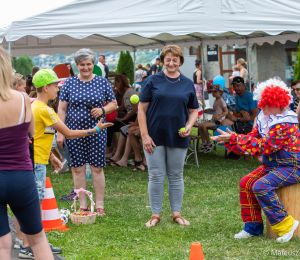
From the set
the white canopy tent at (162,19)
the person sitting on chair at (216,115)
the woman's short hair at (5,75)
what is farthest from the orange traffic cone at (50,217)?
the person sitting on chair at (216,115)

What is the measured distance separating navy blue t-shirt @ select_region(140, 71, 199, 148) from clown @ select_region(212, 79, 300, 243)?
0.58m

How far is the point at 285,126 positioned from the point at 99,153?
2.05m

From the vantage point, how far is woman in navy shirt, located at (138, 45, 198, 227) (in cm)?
408

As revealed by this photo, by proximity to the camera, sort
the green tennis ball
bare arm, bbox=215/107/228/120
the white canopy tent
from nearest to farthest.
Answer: the white canopy tent, the green tennis ball, bare arm, bbox=215/107/228/120

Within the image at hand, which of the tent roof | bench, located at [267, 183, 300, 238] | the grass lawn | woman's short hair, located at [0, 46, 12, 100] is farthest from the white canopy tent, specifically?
woman's short hair, located at [0, 46, 12, 100]

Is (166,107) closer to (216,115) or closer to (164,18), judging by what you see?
(164,18)

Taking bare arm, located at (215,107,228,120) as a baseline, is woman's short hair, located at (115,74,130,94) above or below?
above

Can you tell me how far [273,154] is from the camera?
3635mm

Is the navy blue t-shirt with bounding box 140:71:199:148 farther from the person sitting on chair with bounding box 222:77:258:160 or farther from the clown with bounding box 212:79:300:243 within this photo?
the person sitting on chair with bounding box 222:77:258:160

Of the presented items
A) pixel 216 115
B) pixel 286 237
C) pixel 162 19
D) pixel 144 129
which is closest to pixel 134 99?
pixel 162 19

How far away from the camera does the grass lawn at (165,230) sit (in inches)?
135

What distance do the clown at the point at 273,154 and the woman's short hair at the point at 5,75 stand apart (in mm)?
2006

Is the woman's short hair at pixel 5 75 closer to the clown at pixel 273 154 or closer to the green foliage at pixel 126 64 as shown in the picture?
the clown at pixel 273 154

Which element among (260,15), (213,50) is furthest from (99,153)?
(213,50)
